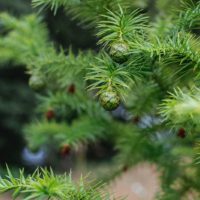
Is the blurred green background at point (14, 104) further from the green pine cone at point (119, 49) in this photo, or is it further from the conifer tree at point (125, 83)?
the green pine cone at point (119, 49)

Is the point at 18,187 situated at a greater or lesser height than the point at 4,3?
lesser

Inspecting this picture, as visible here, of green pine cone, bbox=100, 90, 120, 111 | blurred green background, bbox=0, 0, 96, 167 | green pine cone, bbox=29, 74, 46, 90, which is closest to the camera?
green pine cone, bbox=100, 90, 120, 111

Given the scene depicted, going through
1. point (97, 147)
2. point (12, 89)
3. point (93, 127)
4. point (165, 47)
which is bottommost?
point (97, 147)

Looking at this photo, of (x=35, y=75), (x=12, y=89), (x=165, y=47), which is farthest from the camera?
(x=12, y=89)

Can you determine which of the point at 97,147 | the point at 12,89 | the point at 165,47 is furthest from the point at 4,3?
the point at 165,47

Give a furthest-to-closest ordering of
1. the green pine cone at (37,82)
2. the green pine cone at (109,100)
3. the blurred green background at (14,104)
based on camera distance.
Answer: the blurred green background at (14,104) < the green pine cone at (37,82) < the green pine cone at (109,100)

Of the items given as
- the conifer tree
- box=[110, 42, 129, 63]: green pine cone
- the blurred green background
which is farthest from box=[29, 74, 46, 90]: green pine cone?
the blurred green background

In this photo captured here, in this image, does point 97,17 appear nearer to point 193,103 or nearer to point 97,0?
point 97,0

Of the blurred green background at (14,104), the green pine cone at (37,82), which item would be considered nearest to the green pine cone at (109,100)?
the green pine cone at (37,82)

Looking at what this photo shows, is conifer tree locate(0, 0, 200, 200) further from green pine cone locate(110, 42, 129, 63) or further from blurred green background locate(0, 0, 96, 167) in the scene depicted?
blurred green background locate(0, 0, 96, 167)
